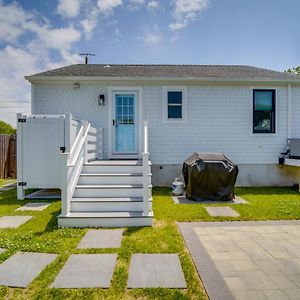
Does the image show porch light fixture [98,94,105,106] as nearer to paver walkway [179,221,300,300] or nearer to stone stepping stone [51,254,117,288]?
paver walkway [179,221,300,300]

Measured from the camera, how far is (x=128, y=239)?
4133 millimetres

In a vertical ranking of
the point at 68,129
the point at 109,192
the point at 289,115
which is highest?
the point at 289,115

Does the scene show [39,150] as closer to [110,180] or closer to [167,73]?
[110,180]

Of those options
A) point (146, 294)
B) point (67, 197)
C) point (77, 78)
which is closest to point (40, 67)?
point (77, 78)

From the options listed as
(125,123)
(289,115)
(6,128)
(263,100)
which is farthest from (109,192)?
(6,128)

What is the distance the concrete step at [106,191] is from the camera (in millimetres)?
5621

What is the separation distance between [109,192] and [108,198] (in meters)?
0.19

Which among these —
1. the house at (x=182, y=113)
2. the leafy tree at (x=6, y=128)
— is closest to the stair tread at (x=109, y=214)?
the house at (x=182, y=113)

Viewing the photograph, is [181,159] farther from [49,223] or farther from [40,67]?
[40,67]

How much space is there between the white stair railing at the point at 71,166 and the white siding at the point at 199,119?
211 cm

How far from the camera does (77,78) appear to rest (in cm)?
844

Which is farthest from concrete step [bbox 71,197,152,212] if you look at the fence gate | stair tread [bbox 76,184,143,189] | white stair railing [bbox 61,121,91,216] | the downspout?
the downspout

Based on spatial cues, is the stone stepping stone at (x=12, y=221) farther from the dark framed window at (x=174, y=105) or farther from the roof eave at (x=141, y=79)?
the dark framed window at (x=174, y=105)

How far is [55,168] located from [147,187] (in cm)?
333
